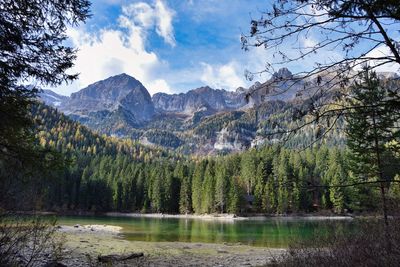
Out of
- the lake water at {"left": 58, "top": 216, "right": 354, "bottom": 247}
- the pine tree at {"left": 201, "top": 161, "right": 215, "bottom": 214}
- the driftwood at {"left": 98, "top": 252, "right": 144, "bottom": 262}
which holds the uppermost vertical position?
the pine tree at {"left": 201, "top": 161, "right": 215, "bottom": 214}

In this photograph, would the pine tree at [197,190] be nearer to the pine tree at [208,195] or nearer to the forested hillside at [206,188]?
the forested hillside at [206,188]

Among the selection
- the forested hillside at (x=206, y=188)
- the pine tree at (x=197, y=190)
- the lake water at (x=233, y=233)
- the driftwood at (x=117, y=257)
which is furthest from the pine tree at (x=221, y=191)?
the driftwood at (x=117, y=257)

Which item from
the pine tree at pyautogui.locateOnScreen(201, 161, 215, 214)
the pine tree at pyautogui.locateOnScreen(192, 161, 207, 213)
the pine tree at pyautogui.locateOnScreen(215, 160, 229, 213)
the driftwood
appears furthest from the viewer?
the pine tree at pyautogui.locateOnScreen(192, 161, 207, 213)

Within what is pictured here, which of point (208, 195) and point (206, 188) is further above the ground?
point (206, 188)

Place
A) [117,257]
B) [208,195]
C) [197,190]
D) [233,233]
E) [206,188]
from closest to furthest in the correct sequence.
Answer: [117,257] < [233,233] < [208,195] < [206,188] < [197,190]

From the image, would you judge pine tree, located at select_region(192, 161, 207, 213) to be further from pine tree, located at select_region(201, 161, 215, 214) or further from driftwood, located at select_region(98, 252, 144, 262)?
driftwood, located at select_region(98, 252, 144, 262)

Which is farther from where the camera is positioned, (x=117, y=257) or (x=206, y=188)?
(x=206, y=188)

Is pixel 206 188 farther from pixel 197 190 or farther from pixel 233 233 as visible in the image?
pixel 233 233

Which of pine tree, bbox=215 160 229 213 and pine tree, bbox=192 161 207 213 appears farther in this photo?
pine tree, bbox=192 161 207 213

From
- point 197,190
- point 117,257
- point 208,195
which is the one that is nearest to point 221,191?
point 208,195

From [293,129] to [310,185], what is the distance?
0.72 m

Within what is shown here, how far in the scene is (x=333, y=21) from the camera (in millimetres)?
4199

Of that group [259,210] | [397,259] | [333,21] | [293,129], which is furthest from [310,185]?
[259,210]

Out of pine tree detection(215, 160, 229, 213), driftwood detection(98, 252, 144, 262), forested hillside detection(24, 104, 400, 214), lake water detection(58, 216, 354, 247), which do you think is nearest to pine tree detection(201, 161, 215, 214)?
forested hillside detection(24, 104, 400, 214)
